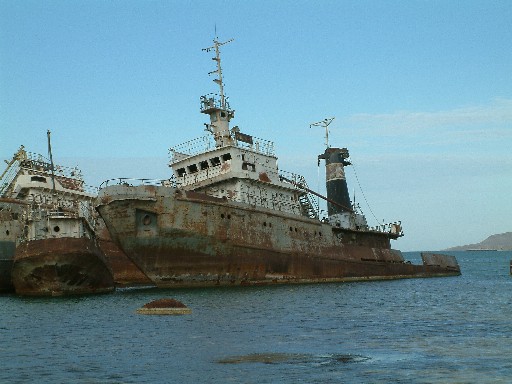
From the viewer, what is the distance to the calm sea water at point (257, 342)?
11.3 meters

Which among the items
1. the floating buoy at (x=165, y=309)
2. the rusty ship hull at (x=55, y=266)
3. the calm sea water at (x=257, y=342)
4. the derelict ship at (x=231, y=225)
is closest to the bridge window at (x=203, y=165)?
the derelict ship at (x=231, y=225)

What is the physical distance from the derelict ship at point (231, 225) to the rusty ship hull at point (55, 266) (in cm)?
208

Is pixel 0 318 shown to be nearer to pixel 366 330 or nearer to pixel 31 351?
pixel 31 351

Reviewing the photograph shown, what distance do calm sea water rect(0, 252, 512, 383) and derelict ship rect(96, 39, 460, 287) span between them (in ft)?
12.1

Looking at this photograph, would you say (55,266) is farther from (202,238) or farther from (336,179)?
(336,179)

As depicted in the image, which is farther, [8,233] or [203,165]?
[203,165]

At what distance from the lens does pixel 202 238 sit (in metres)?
29.9

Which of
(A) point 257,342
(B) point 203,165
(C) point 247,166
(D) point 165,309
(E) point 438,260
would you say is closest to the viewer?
(A) point 257,342

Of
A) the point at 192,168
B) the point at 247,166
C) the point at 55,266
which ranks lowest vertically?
the point at 55,266

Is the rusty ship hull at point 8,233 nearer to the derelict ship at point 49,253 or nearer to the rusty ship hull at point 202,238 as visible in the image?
the derelict ship at point 49,253

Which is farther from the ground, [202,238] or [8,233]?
[8,233]

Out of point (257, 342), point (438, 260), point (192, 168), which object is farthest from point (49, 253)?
point (438, 260)

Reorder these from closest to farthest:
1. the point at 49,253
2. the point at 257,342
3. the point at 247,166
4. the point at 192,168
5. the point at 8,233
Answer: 1. the point at 257,342
2. the point at 49,253
3. the point at 8,233
4. the point at 247,166
5. the point at 192,168

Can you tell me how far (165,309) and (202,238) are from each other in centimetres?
870
